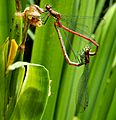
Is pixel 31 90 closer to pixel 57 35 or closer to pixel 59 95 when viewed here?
pixel 57 35

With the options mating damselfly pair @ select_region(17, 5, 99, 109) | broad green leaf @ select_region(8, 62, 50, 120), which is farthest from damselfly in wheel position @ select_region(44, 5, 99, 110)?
broad green leaf @ select_region(8, 62, 50, 120)

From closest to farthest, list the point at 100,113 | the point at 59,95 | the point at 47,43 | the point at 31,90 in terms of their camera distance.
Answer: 1. the point at 31,90
2. the point at 47,43
3. the point at 59,95
4. the point at 100,113

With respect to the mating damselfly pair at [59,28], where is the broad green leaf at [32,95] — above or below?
below

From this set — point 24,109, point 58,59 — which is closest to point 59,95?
point 58,59

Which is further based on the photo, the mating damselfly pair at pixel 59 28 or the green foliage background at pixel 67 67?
the green foliage background at pixel 67 67

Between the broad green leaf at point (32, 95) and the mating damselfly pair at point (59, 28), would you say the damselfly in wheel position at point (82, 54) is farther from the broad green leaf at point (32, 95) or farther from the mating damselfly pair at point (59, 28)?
the broad green leaf at point (32, 95)

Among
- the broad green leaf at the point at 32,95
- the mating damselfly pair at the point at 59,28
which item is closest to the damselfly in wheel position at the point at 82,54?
the mating damselfly pair at the point at 59,28

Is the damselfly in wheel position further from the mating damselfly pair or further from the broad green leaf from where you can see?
the broad green leaf

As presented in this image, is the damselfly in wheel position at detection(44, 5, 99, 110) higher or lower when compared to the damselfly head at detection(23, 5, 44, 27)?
lower

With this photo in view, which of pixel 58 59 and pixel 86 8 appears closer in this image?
pixel 58 59
